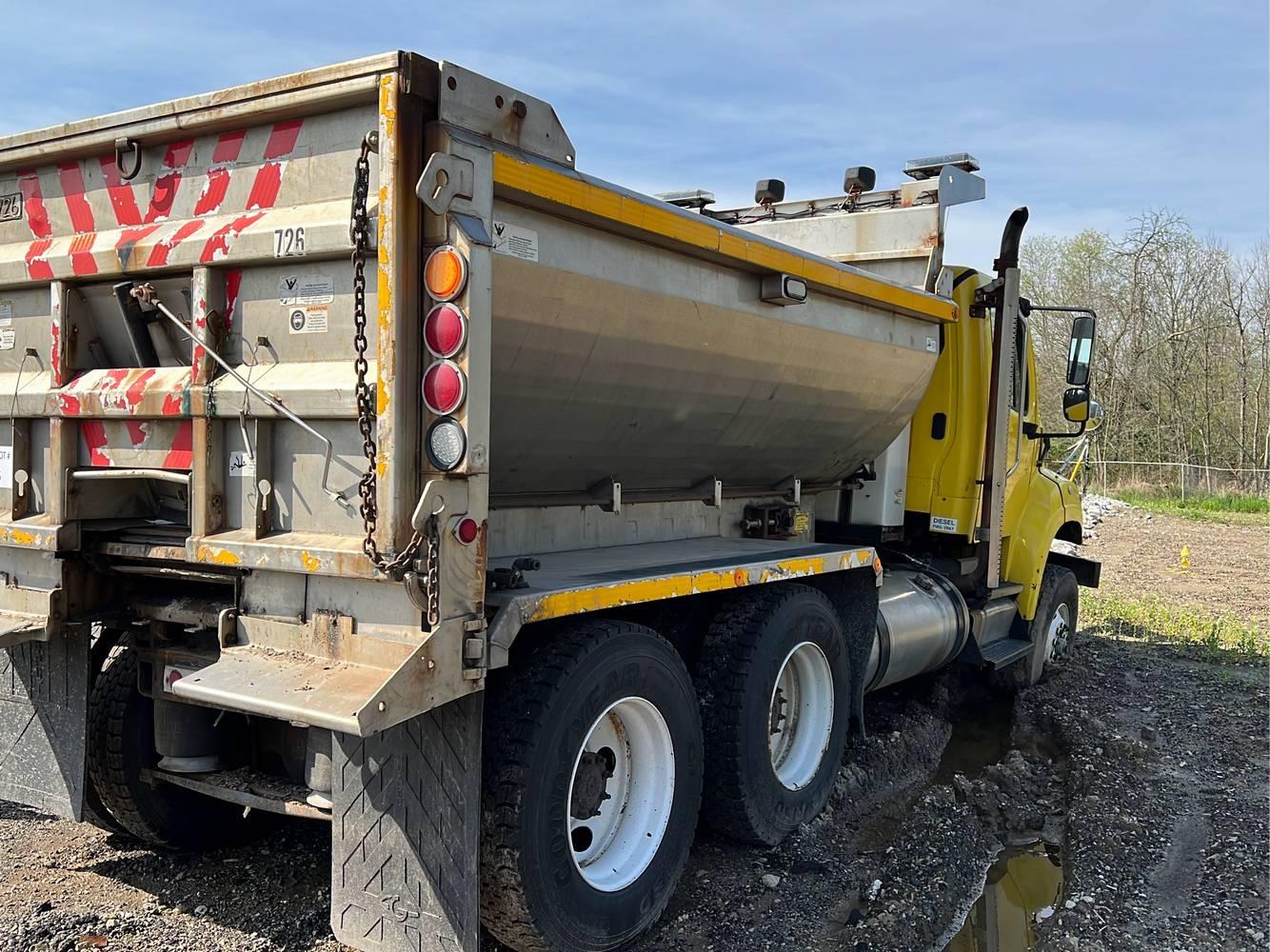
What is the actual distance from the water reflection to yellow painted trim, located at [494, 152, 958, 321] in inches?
110

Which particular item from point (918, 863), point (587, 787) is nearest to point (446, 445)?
point (587, 787)

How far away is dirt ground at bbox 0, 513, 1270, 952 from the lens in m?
3.79

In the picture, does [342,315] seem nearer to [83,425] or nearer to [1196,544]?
[83,425]

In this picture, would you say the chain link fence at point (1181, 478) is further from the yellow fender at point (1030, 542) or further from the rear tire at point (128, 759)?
the rear tire at point (128, 759)

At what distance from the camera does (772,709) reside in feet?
15.8

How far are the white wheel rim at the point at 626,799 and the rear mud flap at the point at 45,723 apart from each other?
6.22ft

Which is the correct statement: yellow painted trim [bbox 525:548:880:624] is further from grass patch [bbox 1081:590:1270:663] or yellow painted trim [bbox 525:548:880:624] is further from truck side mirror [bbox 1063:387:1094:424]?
grass patch [bbox 1081:590:1270:663]

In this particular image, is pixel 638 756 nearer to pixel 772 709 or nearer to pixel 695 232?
pixel 772 709

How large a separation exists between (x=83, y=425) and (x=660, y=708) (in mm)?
2307

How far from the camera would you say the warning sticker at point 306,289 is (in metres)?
3.15

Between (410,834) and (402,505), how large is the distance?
3.44ft

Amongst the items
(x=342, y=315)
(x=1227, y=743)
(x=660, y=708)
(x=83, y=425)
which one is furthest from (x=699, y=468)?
(x=1227, y=743)

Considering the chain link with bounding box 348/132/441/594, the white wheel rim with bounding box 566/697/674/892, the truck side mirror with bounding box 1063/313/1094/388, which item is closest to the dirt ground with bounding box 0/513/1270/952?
the white wheel rim with bounding box 566/697/674/892

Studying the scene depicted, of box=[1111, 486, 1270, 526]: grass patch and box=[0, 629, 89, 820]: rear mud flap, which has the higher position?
box=[0, 629, 89, 820]: rear mud flap
